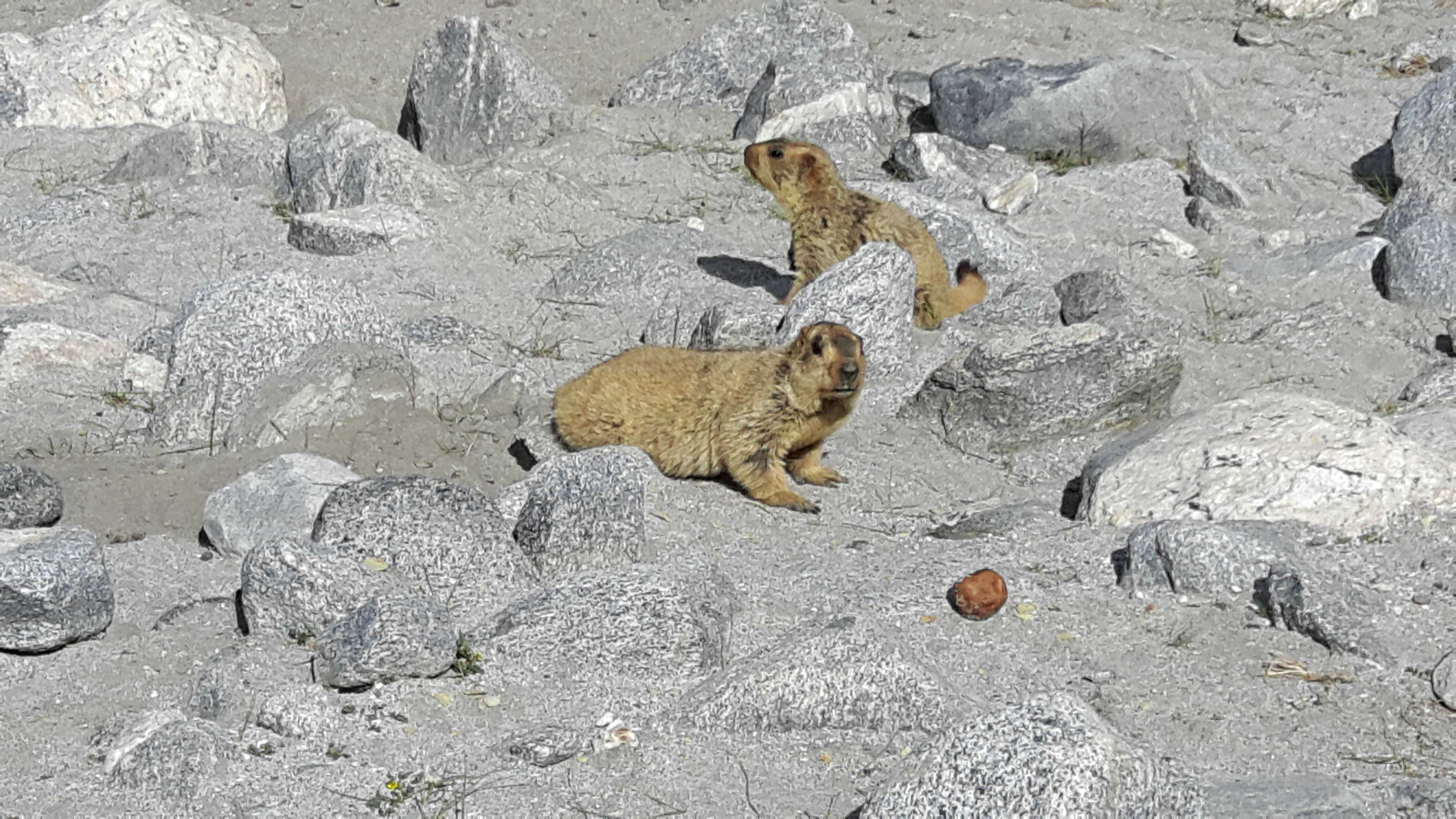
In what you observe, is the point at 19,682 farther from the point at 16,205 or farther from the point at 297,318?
Answer: the point at 16,205

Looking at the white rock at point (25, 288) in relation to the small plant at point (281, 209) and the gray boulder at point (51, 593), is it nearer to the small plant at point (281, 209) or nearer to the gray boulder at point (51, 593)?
the small plant at point (281, 209)

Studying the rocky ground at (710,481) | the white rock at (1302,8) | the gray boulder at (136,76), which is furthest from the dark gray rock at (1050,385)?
the gray boulder at (136,76)

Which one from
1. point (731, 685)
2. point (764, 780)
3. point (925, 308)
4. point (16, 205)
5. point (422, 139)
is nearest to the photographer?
point (764, 780)

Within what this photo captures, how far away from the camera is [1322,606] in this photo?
4.99 metres

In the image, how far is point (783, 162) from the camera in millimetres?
8656

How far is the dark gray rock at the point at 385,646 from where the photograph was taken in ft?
15.1

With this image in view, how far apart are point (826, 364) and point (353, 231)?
3859mm

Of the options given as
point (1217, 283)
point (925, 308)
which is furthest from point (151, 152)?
point (1217, 283)

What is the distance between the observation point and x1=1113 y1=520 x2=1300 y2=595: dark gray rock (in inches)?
208

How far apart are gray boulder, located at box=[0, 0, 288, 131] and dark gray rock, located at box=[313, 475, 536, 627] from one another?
644cm

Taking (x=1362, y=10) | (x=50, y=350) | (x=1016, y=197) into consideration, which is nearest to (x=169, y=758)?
(x=50, y=350)

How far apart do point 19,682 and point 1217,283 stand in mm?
6461

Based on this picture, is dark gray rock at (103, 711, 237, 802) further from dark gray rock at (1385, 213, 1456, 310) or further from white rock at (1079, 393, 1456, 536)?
dark gray rock at (1385, 213, 1456, 310)

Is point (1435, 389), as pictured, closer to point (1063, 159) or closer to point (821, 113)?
point (1063, 159)
